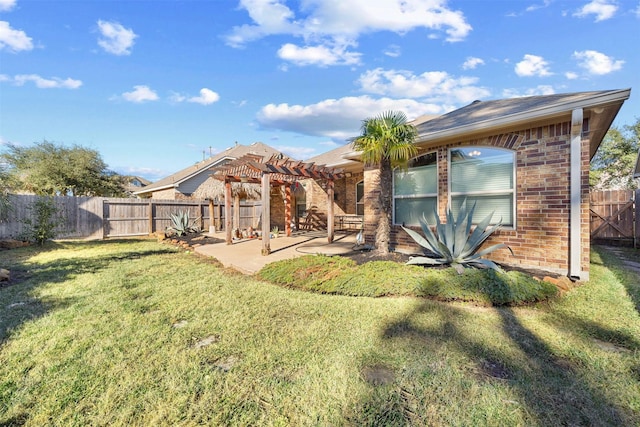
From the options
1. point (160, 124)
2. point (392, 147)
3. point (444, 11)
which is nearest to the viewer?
point (392, 147)

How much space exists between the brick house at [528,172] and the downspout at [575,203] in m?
0.01

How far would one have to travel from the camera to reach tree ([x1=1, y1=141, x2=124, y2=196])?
18625mm

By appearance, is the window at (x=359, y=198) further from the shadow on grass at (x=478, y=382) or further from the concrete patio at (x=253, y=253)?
the shadow on grass at (x=478, y=382)

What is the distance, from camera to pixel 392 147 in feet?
17.7

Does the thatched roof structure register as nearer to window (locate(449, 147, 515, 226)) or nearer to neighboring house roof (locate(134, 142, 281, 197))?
neighboring house roof (locate(134, 142, 281, 197))

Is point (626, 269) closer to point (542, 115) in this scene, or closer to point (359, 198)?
point (542, 115)

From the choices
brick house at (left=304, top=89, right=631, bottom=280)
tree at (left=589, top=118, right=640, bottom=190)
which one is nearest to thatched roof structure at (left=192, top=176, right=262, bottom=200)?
brick house at (left=304, top=89, right=631, bottom=280)

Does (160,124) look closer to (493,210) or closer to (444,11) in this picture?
(444,11)

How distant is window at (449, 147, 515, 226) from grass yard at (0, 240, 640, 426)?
1.81 meters

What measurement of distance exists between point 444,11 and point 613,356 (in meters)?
8.52

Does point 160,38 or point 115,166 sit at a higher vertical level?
point 160,38

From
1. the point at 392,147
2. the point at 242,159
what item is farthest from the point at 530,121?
the point at 242,159

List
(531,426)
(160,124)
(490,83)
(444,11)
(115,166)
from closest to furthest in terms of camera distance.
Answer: (531,426) < (444,11) < (490,83) < (160,124) < (115,166)

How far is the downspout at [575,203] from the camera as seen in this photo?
4516mm
